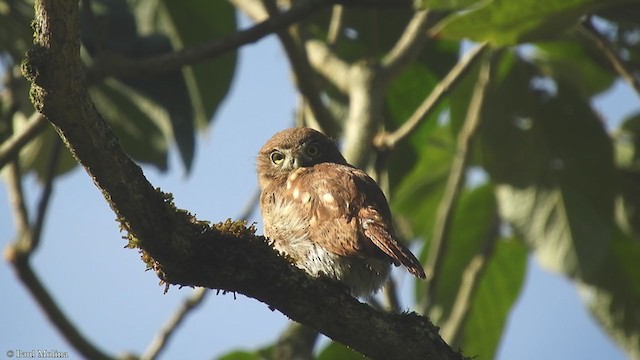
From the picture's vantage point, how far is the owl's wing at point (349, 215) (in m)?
4.17

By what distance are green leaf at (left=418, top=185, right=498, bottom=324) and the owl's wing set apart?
181 centimetres

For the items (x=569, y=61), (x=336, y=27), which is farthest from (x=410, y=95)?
(x=569, y=61)

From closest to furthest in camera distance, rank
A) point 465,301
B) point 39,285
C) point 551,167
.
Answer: point 39,285, point 465,301, point 551,167

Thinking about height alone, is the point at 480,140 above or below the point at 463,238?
above

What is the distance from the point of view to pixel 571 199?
6.13m

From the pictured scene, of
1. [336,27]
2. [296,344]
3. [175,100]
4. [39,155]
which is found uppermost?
[39,155]

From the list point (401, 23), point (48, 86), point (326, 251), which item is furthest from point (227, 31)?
point (48, 86)

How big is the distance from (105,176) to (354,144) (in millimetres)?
2360

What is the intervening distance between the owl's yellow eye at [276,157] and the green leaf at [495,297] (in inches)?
58.9

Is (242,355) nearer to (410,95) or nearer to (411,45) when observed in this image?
(411,45)

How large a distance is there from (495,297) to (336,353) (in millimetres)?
2075

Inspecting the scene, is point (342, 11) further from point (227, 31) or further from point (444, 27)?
point (444, 27)

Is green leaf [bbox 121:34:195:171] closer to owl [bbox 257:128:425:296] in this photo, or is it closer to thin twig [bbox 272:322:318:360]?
owl [bbox 257:128:425:296]

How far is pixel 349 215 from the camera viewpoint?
443 cm
